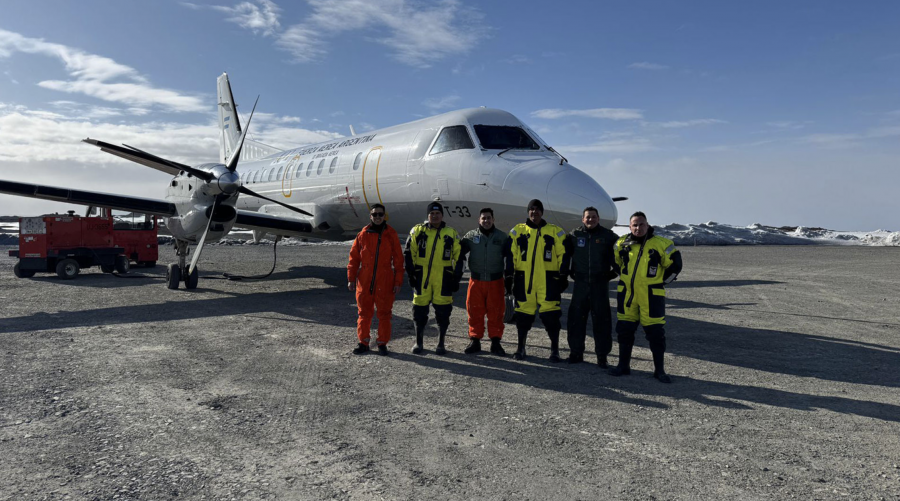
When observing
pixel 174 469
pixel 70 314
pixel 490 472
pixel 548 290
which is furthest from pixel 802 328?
pixel 70 314

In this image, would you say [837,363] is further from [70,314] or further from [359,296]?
[70,314]

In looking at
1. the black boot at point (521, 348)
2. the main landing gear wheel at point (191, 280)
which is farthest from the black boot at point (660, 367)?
the main landing gear wheel at point (191, 280)

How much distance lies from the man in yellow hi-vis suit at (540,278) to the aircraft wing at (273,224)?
7.58m

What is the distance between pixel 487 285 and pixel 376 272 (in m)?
1.36

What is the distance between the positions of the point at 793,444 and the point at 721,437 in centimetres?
45

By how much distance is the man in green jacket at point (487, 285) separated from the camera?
22.4 feet

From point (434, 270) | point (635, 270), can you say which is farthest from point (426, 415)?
point (635, 270)

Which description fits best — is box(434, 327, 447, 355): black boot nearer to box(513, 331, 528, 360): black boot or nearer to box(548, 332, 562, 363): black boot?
box(513, 331, 528, 360): black boot

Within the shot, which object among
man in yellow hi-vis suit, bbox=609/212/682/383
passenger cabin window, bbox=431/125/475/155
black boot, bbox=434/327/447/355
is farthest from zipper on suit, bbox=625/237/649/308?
passenger cabin window, bbox=431/125/475/155

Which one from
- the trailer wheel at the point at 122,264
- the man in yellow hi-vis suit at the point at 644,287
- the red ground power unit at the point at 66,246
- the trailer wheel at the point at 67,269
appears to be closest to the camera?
the man in yellow hi-vis suit at the point at 644,287

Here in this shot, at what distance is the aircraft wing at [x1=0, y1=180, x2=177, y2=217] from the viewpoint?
1120 centimetres

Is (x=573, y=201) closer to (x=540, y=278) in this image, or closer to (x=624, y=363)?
→ (x=540, y=278)

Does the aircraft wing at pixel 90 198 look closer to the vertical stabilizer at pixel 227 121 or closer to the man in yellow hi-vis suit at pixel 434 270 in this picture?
the man in yellow hi-vis suit at pixel 434 270

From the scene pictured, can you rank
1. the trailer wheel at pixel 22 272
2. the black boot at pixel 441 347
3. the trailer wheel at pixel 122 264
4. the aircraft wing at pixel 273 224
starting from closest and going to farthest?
the black boot at pixel 441 347, the aircraft wing at pixel 273 224, the trailer wheel at pixel 22 272, the trailer wheel at pixel 122 264
